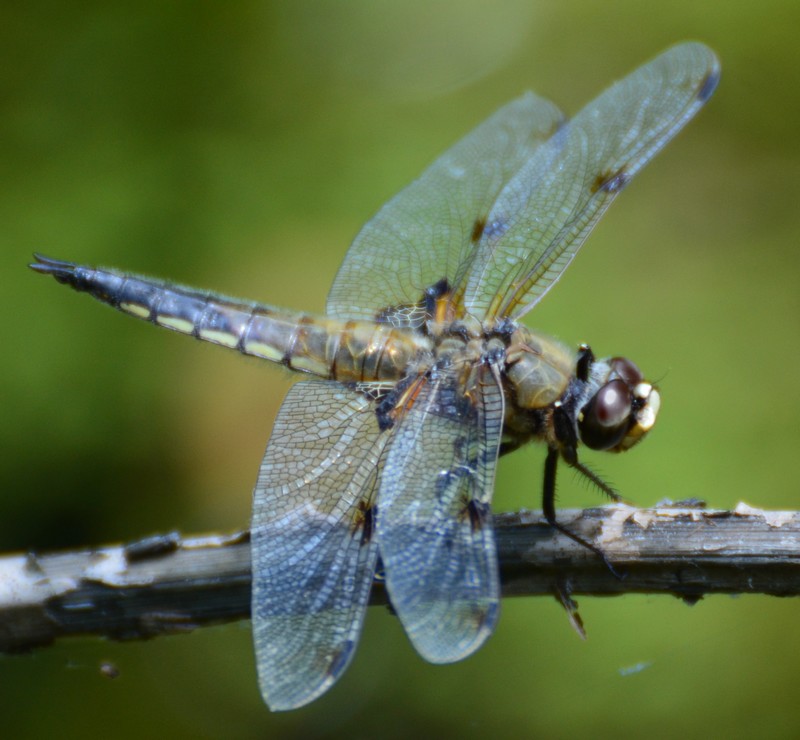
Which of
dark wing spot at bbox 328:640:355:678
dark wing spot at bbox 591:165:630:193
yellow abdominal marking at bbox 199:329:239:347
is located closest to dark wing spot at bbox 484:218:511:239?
dark wing spot at bbox 591:165:630:193

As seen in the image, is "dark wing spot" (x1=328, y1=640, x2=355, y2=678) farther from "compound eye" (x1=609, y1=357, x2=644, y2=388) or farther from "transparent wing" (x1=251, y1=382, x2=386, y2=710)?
"compound eye" (x1=609, y1=357, x2=644, y2=388)

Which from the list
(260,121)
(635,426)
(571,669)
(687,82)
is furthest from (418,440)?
(260,121)

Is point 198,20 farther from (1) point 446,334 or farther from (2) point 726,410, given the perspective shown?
(2) point 726,410

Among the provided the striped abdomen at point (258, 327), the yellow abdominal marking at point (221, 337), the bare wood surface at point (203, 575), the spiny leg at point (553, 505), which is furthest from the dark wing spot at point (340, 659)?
the yellow abdominal marking at point (221, 337)

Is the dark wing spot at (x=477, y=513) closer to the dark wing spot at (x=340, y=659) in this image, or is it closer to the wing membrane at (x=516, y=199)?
the dark wing spot at (x=340, y=659)

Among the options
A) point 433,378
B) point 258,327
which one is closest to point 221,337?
point 258,327

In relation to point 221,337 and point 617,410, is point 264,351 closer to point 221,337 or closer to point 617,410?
point 221,337
